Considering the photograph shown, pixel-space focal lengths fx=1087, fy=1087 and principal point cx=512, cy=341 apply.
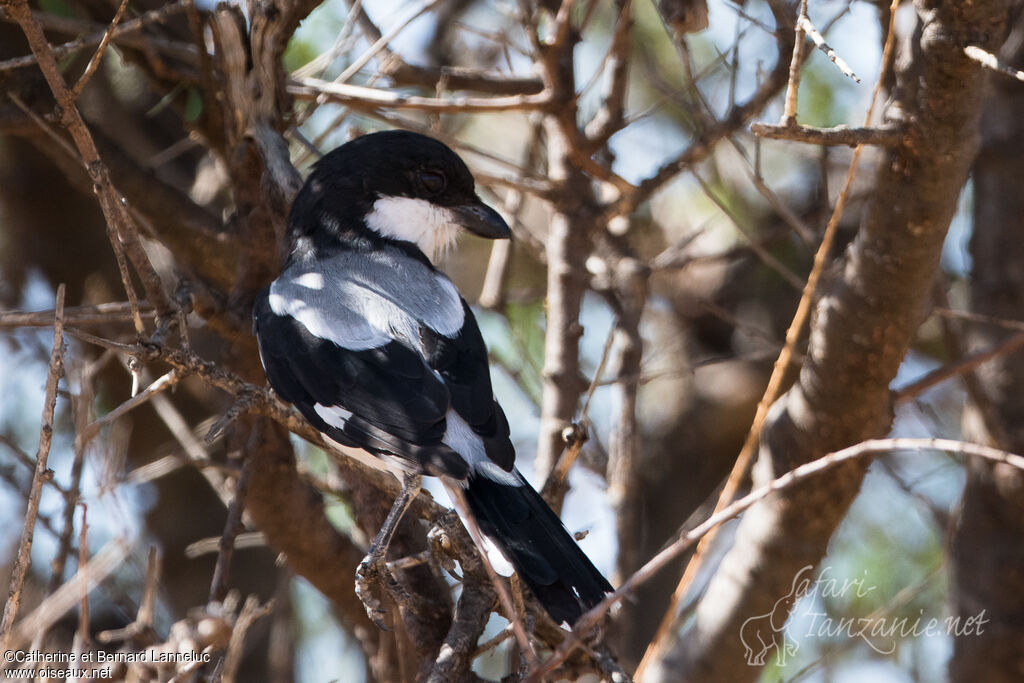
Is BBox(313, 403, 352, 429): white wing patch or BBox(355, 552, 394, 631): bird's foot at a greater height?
BBox(313, 403, 352, 429): white wing patch

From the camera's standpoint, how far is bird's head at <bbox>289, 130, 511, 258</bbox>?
10.9 ft

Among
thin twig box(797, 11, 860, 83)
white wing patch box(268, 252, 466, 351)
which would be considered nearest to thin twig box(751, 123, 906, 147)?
thin twig box(797, 11, 860, 83)

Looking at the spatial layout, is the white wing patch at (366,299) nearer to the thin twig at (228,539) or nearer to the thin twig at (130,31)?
the thin twig at (228,539)

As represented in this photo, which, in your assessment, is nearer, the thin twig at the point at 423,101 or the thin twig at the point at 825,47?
the thin twig at the point at 825,47

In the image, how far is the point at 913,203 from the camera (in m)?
2.86

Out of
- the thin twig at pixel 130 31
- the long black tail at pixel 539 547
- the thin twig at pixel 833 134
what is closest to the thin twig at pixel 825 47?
the thin twig at pixel 833 134

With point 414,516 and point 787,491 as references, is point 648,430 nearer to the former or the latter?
point 787,491

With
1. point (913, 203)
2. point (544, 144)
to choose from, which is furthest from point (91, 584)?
point (544, 144)

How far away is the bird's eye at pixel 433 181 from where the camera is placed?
11.1ft

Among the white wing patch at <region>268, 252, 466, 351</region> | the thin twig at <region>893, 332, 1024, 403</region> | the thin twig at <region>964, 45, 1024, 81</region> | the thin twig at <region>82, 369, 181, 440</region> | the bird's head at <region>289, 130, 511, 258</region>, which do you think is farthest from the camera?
the bird's head at <region>289, 130, 511, 258</region>

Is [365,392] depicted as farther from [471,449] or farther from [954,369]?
[954,369]

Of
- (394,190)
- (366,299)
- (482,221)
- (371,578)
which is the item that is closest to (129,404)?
(371,578)

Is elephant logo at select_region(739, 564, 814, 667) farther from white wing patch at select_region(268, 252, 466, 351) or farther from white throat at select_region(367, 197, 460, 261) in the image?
white throat at select_region(367, 197, 460, 261)

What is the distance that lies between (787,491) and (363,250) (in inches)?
58.0
